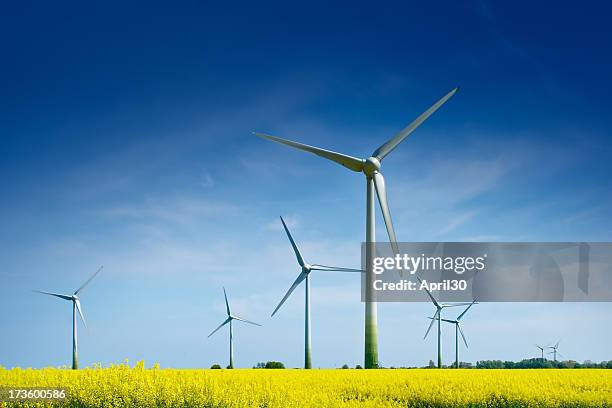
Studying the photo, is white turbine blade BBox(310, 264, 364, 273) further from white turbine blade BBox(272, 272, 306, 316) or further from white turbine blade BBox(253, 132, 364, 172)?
white turbine blade BBox(253, 132, 364, 172)

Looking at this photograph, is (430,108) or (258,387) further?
(430,108)

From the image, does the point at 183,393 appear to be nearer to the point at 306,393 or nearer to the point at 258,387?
the point at 258,387

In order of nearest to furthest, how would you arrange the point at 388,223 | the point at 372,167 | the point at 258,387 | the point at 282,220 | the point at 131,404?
the point at 131,404
the point at 258,387
the point at 388,223
the point at 372,167
the point at 282,220

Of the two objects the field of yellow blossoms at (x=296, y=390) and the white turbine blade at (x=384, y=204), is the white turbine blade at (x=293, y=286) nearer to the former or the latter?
the white turbine blade at (x=384, y=204)

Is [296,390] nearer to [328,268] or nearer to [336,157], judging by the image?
[336,157]

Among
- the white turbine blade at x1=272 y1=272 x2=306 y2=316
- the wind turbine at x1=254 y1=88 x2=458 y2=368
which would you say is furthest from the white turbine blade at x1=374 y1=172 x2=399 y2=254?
the white turbine blade at x1=272 y1=272 x2=306 y2=316

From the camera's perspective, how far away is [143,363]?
18406mm

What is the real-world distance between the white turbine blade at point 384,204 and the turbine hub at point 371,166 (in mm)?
321

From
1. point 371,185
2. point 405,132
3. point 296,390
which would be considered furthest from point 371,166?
point 296,390

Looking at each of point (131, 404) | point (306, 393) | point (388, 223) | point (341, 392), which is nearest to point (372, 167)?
point (388, 223)

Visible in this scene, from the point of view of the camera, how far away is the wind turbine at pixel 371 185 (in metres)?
34.5

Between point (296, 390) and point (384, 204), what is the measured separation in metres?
23.0

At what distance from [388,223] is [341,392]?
18.5 meters

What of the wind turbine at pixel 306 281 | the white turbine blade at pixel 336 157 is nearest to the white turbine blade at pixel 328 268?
the wind turbine at pixel 306 281
